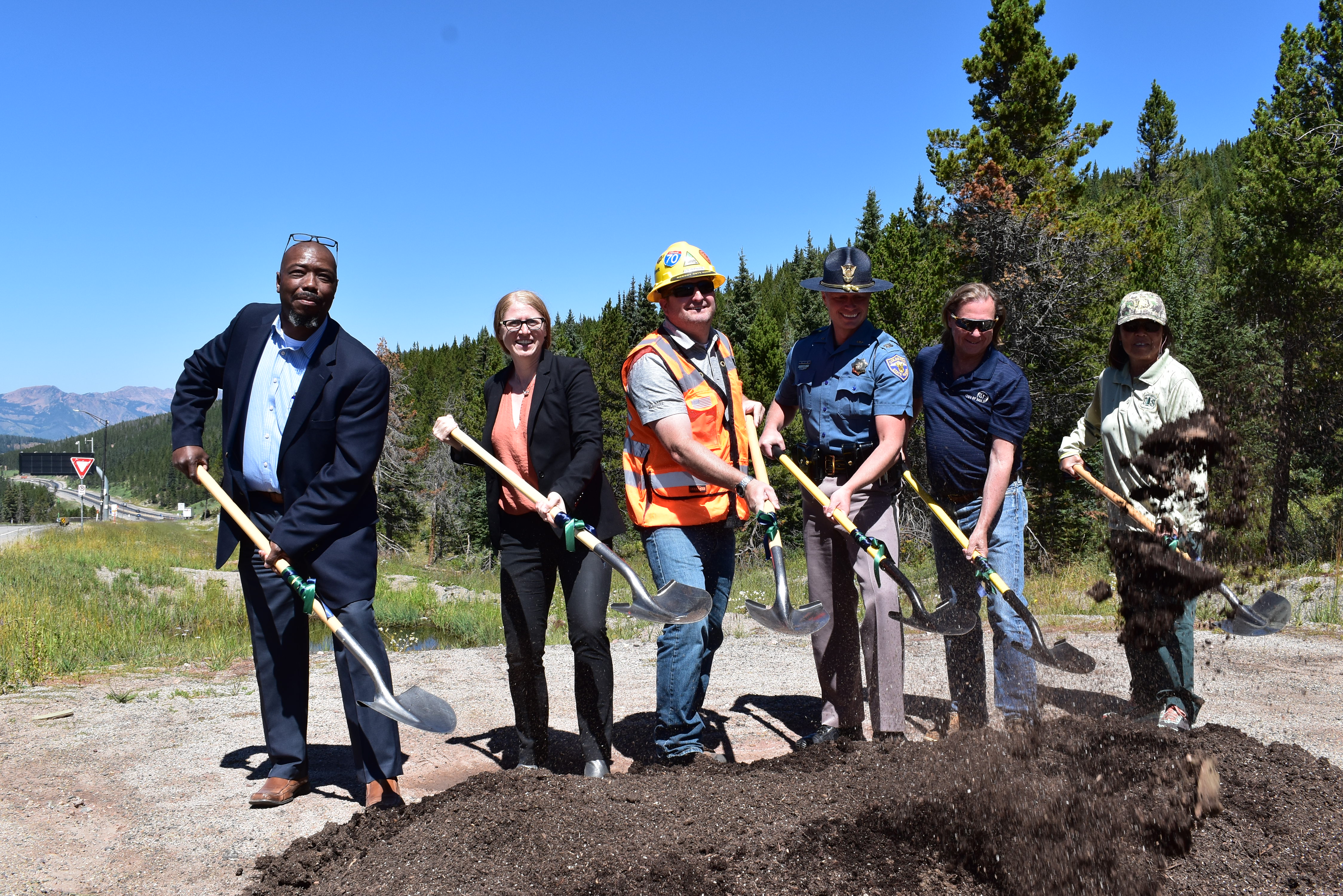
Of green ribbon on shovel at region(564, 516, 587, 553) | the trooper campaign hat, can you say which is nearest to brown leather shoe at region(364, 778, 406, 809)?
green ribbon on shovel at region(564, 516, 587, 553)

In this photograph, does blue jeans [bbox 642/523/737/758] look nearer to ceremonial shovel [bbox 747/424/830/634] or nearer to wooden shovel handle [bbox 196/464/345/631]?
ceremonial shovel [bbox 747/424/830/634]

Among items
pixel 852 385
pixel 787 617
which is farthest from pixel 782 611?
pixel 852 385

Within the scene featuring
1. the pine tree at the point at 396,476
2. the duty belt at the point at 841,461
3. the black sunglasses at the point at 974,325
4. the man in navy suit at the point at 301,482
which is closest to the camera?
the man in navy suit at the point at 301,482

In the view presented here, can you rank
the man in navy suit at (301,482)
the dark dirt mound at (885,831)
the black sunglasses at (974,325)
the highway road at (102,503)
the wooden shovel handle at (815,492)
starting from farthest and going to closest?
the highway road at (102,503) < the black sunglasses at (974,325) < the wooden shovel handle at (815,492) < the man in navy suit at (301,482) < the dark dirt mound at (885,831)

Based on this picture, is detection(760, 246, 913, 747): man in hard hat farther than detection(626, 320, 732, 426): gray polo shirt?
Yes

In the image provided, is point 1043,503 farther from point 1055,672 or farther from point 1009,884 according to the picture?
point 1009,884

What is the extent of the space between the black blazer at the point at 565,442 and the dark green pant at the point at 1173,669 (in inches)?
99.6

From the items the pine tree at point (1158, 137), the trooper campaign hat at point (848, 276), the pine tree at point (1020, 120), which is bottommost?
the trooper campaign hat at point (848, 276)

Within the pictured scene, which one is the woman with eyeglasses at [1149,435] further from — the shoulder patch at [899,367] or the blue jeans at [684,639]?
the blue jeans at [684,639]

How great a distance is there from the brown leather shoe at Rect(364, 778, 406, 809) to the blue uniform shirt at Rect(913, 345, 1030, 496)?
105 inches

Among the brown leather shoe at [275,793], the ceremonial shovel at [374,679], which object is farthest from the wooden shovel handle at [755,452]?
the brown leather shoe at [275,793]

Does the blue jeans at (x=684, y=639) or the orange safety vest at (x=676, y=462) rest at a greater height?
the orange safety vest at (x=676, y=462)

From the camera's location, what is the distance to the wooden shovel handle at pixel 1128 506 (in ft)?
12.8

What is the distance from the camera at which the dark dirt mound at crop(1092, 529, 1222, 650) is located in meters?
3.77
